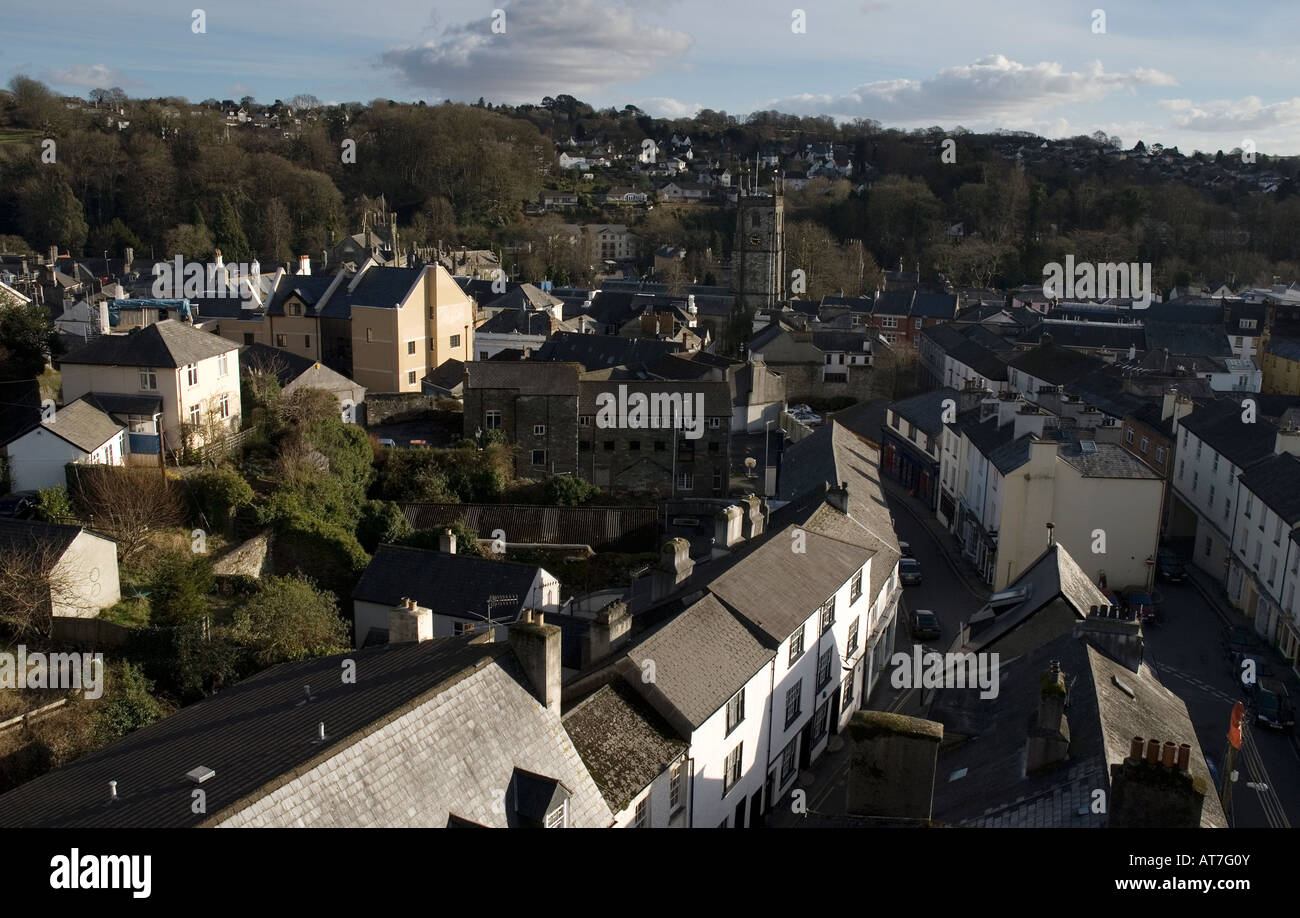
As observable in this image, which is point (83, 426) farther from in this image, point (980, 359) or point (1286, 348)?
point (1286, 348)

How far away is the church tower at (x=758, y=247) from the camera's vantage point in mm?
67312

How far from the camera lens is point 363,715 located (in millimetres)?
10648

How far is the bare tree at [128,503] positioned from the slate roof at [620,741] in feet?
43.9

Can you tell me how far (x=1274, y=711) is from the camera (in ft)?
68.5

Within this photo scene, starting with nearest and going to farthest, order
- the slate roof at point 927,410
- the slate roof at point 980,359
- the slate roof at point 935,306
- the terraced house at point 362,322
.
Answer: the slate roof at point 927,410 → the terraced house at point 362,322 → the slate roof at point 980,359 → the slate roof at point 935,306

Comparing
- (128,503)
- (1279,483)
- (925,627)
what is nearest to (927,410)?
(1279,483)

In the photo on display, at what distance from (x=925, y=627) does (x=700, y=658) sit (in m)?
10.8

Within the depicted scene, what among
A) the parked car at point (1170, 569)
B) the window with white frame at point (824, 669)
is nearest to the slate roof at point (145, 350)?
the window with white frame at point (824, 669)

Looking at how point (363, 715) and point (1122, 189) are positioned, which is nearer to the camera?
point (363, 715)

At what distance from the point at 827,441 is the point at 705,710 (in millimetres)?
16457

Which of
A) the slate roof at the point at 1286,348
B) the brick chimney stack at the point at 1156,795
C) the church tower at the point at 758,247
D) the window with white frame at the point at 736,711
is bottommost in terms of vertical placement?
the window with white frame at the point at 736,711

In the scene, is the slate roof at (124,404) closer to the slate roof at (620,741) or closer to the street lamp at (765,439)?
the slate roof at (620,741)
